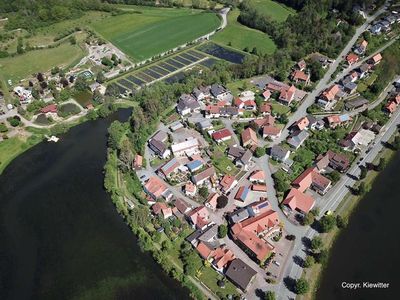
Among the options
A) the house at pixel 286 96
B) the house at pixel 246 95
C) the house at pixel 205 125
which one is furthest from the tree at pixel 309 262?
the house at pixel 246 95

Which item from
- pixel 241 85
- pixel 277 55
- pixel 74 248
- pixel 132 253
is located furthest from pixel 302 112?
pixel 74 248

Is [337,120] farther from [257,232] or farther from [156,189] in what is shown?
[156,189]

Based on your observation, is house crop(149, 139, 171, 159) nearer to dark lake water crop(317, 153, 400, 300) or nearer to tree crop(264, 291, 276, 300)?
tree crop(264, 291, 276, 300)

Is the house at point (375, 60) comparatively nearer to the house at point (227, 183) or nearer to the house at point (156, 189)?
the house at point (227, 183)

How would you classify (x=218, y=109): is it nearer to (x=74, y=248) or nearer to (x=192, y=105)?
(x=192, y=105)

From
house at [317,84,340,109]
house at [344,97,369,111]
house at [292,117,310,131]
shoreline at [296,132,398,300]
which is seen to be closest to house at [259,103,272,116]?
house at [292,117,310,131]

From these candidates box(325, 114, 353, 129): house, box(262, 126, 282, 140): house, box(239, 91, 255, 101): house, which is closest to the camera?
box(262, 126, 282, 140): house
